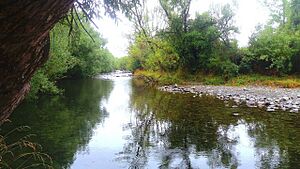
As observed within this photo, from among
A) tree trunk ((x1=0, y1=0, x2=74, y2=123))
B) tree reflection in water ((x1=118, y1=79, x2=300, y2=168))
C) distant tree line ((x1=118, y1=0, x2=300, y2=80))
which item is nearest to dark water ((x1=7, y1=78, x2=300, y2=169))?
tree reflection in water ((x1=118, y1=79, x2=300, y2=168))

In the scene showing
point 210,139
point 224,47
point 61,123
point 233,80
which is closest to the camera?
point 210,139

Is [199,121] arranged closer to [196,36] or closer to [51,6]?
[51,6]

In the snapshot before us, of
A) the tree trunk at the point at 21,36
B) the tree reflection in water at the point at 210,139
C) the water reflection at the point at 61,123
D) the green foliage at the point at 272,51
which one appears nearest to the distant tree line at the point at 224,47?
the green foliage at the point at 272,51

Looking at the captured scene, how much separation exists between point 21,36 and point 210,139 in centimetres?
920

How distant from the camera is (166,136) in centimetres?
1077

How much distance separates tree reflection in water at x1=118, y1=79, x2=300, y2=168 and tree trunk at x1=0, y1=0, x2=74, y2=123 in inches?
246

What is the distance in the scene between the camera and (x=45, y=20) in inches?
67.1

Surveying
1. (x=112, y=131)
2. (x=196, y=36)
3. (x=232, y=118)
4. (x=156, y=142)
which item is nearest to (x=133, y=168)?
(x=156, y=142)

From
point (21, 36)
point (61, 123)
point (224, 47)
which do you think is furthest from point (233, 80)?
point (21, 36)

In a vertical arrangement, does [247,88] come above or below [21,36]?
below

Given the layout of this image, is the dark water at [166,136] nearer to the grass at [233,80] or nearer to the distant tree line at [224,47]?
the grass at [233,80]

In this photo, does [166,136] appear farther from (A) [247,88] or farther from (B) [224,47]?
(B) [224,47]

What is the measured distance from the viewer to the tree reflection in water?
26.8ft

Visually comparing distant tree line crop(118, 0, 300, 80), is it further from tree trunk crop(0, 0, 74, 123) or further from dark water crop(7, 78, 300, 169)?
tree trunk crop(0, 0, 74, 123)
